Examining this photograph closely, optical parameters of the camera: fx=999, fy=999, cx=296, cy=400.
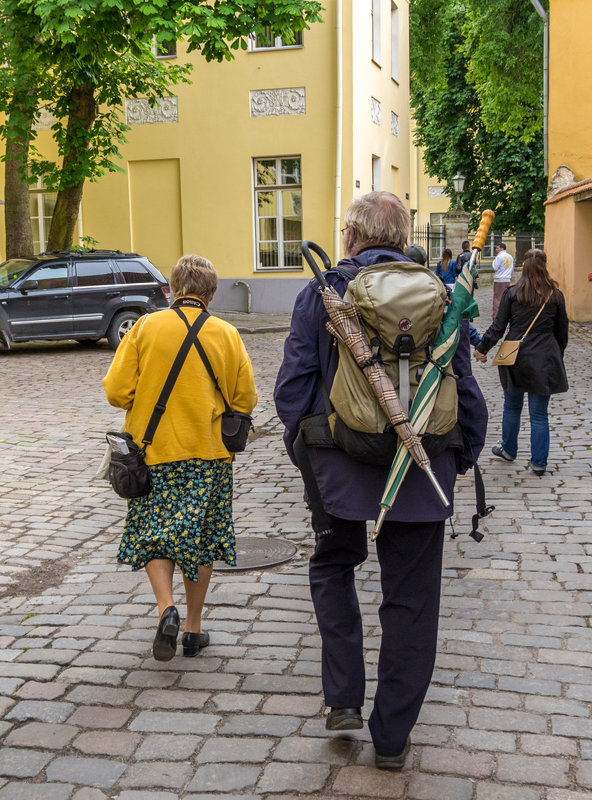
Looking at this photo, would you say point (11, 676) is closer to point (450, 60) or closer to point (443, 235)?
point (443, 235)

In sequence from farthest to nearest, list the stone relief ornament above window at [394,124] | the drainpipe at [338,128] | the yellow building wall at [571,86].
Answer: the stone relief ornament above window at [394,124], the drainpipe at [338,128], the yellow building wall at [571,86]

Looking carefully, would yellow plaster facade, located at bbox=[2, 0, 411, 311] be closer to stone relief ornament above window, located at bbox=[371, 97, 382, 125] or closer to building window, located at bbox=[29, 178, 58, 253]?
stone relief ornament above window, located at bbox=[371, 97, 382, 125]

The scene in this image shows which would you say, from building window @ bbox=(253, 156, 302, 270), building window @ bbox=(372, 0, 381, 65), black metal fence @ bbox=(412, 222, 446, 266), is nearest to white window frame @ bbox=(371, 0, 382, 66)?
building window @ bbox=(372, 0, 381, 65)

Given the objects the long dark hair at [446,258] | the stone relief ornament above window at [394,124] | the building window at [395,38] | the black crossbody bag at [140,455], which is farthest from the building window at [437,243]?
the black crossbody bag at [140,455]

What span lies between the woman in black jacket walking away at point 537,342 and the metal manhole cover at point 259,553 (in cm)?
261

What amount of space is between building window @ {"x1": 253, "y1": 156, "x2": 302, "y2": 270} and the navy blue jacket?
2103 cm

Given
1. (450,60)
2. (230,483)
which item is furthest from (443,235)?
(230,483)

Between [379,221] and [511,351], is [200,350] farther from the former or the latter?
[511,351]

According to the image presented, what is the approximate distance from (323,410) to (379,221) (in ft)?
2.08

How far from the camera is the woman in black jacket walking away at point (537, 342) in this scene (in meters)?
7.74

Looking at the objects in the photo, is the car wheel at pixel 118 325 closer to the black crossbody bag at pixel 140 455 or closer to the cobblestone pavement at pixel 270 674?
the cobblestone pavement at pixel 270 674

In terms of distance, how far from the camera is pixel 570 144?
76.1 ft

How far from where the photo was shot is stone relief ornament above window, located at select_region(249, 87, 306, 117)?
23.5 metres

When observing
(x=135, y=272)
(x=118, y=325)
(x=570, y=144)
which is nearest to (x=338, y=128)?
(x=570, y=144)
